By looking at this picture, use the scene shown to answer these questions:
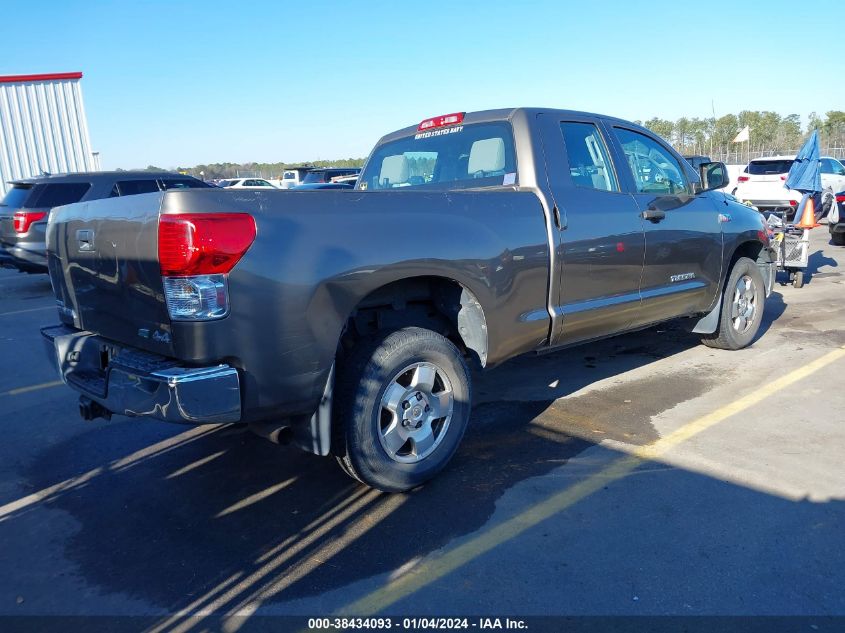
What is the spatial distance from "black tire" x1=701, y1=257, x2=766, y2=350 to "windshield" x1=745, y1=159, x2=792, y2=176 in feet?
43.0

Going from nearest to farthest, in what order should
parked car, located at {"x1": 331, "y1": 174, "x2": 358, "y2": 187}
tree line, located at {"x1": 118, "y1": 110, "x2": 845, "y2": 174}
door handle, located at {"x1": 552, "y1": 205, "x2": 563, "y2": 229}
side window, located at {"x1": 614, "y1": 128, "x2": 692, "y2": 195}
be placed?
door handle, located at {"x1": 552, "y1": 205, "x2": 563, "y2": 229} < side window, located at {"x1": 614, "y1": 128, "x2": 692, "y2": 195} < parked car, located at {"x1": 331, "y1": 174, "x2": 358, "y2": 187} < tree line, located at {"x1": 118, "y1": 110, "x2": 845, "y2": 174}

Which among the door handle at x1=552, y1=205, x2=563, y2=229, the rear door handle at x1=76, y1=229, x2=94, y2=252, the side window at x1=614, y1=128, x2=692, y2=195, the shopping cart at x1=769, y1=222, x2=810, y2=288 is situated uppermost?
the side window at x1=614, y1=128, x2=692, y2=195

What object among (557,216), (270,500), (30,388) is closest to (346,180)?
(30,388)

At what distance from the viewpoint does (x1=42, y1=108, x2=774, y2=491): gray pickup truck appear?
277 centimetres

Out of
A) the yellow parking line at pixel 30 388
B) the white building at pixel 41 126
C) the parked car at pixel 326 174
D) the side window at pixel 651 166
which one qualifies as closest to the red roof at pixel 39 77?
the white building at pixel 41 126

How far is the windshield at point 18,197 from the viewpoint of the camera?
416 inches

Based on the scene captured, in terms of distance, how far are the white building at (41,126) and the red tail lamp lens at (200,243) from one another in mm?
21234

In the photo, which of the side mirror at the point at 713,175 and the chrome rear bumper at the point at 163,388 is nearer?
the chrome rear bumper at the point at 163,388

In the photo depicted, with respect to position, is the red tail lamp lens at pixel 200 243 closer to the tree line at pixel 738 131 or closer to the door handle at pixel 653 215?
the door handle at pixel 653 215

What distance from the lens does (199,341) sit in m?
2.74

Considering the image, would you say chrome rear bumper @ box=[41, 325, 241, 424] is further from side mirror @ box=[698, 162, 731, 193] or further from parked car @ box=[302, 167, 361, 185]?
parked car @ box=[302, 167, 361, 185]

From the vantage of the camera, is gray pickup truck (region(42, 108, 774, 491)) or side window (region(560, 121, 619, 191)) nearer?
gray pickup truck (region(42, 108, 774, 491))

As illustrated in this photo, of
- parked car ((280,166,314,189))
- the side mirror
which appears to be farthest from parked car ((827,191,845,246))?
parked car ((280,166,314,189))

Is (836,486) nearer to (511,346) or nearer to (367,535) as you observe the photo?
(511,346)
